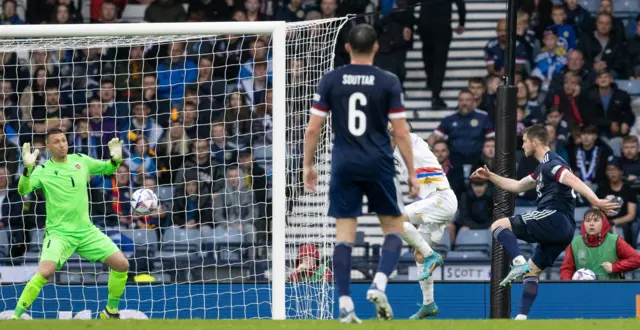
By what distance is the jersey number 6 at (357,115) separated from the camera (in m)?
9.17

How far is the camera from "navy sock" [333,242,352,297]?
9312 mm

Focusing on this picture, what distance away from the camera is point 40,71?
16.4 metres

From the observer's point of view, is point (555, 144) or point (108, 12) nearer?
point (555, 144)

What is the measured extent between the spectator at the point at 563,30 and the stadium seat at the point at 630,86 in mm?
833

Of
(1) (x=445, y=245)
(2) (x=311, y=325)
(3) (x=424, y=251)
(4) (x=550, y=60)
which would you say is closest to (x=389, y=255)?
(2) (x=311, y=325)

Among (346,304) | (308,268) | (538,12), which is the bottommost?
(308,268)

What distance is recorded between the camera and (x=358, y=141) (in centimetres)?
923

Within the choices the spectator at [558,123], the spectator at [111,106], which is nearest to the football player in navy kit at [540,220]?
the spectator at [558,123]

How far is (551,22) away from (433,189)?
21.0 feet

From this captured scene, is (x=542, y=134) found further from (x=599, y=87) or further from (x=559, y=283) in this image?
(x=599, y=87)

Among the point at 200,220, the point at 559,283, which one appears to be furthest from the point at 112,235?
the point at 559,283

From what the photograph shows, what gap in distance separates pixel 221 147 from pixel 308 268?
293 centimetres

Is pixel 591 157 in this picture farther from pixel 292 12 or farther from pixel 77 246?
pixel 77 246

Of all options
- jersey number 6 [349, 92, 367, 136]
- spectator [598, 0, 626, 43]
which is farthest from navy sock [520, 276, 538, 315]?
spectator [598, 0, 626, 43]
